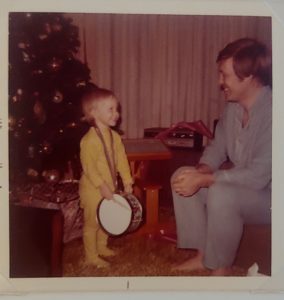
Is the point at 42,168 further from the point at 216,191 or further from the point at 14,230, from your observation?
the point at 216,191

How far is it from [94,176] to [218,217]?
383 millimetres

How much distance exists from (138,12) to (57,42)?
0.25 meters

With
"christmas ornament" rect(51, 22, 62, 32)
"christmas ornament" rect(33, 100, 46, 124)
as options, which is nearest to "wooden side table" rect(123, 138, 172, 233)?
"christmas ornament" rect(33, 100, 46, 124)

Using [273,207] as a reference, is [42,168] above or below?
above

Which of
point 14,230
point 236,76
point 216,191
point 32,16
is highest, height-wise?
point 32,16

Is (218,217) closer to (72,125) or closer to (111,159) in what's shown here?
(111,159)

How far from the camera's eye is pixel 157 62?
→ 1710 millimetres

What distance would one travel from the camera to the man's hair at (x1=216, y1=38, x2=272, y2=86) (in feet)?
5.63

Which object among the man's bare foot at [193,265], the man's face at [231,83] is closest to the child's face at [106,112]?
the man's face at [231,83]

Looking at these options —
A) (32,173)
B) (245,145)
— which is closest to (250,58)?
(245,145)

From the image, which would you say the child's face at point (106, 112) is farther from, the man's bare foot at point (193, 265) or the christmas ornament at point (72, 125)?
the man's bare foot at point (193, 265)

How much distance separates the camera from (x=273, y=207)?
175 cm
